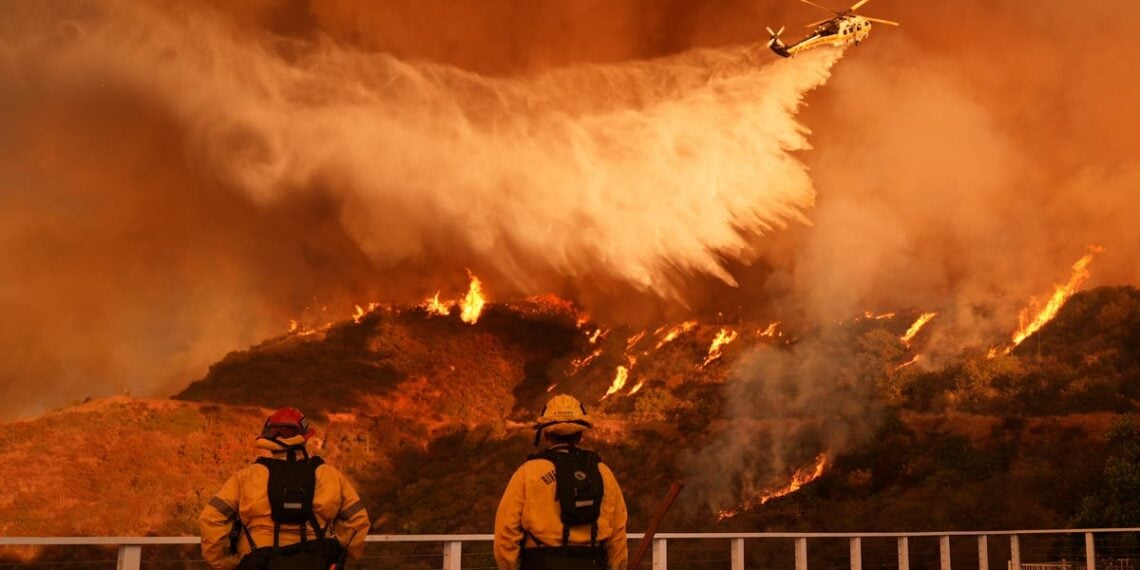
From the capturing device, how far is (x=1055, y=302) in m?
50.6

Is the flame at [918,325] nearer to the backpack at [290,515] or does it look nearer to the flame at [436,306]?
the flame at [436,306]

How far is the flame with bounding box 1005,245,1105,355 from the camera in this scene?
49.4 metres

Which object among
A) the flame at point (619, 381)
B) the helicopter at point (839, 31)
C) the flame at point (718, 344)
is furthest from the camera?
the flame at point (619, 381)

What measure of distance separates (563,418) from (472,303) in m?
63.4

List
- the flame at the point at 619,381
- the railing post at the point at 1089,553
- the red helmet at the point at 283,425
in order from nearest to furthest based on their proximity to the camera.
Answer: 1. the red helmet at the point at 283,425
2. the railing post at the point at 1089,553
3. the flame at the point at 619,381

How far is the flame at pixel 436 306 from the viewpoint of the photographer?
227 feet

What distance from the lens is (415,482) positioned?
5769 cm

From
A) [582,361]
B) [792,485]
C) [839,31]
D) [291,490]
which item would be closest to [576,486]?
[291,490]

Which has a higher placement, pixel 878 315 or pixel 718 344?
pixel 878 315

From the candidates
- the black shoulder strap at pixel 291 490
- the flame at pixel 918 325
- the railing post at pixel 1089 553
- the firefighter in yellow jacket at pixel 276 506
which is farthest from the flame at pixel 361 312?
the black shoulder strap at pixel 291 490

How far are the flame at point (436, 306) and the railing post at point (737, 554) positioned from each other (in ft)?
190

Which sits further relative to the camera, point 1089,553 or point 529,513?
point 1089,553

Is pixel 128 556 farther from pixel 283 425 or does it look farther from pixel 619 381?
pixel 619 381

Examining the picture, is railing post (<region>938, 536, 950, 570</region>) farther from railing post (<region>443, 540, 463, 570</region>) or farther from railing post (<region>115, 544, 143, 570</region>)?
railing post (<region>115, 544, 143, 570</region>)
